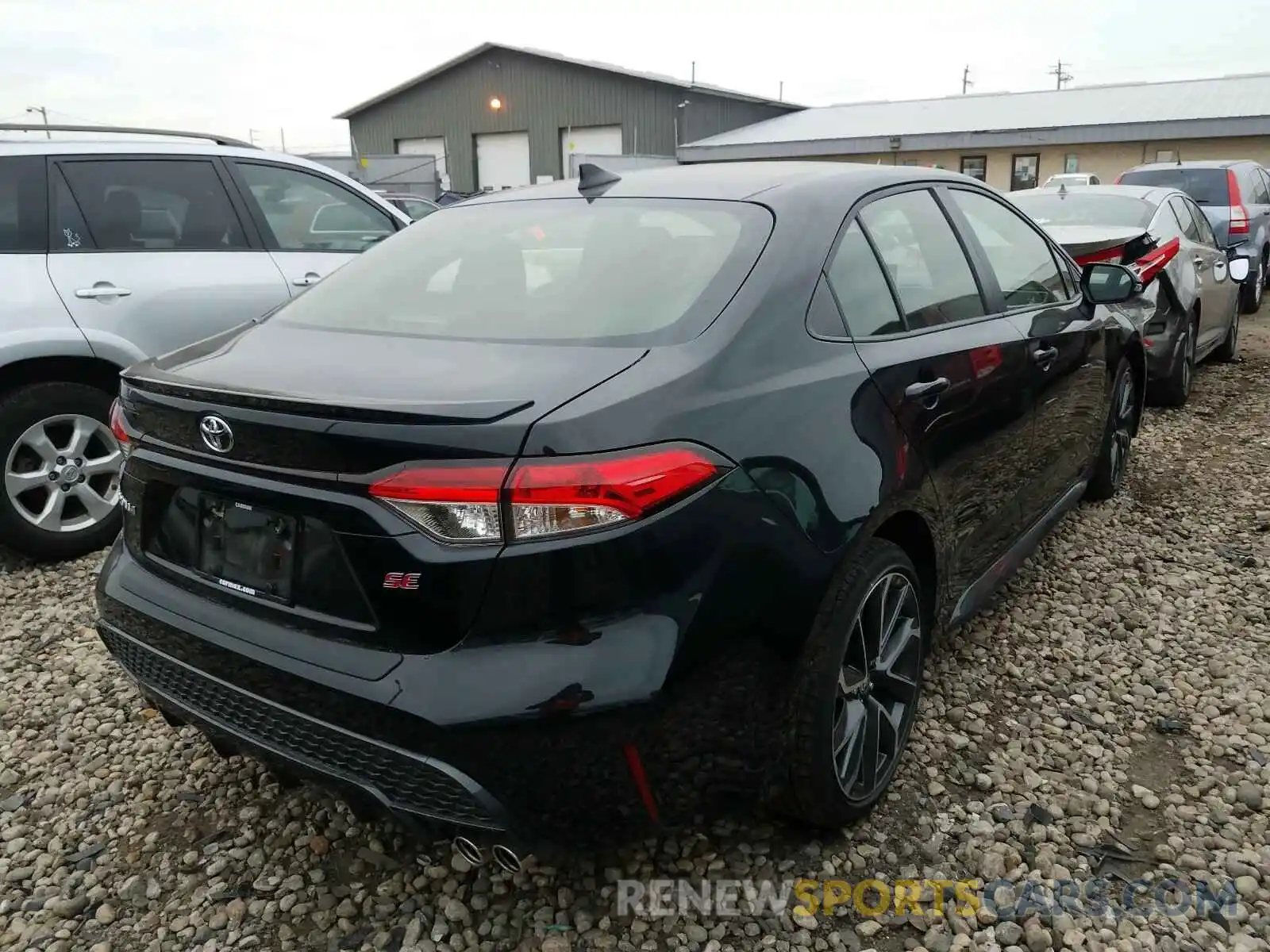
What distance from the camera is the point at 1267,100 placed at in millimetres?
23281

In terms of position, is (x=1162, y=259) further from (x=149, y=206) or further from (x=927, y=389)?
(x=149, y=206)

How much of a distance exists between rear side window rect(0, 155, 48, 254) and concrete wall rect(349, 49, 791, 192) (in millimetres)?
30989

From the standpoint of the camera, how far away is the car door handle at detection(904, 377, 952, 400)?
7.80 feet

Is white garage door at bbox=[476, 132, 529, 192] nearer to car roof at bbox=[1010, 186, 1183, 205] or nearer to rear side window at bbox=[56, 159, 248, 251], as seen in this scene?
car roof at bbox=[1010, 186, 1183, 205]

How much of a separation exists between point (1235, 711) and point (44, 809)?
3.47m

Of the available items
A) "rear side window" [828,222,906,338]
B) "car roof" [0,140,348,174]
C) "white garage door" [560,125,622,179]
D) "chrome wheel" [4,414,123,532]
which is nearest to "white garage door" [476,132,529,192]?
"white garage door" [560,125,622,179]

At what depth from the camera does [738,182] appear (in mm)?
2607

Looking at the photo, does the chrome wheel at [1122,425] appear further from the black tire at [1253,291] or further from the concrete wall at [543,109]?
the concrete wall at [543,109]

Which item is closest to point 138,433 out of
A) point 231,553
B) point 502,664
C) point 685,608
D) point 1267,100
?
point 231,553

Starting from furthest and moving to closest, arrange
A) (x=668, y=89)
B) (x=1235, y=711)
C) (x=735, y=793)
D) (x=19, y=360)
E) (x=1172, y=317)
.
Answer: (x=668, y=89) < (x=1172, y=317) < (x=19, y=360) < (x=1235, y=711) < (x=735, y=793)

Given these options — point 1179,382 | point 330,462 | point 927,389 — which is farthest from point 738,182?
point 1179,382

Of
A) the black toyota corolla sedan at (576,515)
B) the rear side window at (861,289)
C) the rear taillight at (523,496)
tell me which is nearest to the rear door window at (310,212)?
the black toyota corolla sedan at (576,515)

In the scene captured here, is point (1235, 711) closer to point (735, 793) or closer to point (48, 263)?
point (735, 793)

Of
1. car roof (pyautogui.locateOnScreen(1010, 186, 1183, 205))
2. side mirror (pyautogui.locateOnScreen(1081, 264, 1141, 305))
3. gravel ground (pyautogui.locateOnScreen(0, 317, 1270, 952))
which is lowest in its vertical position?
gravel ground (pyautogui.locateOnScreen(0, 317, 1270, 952))
